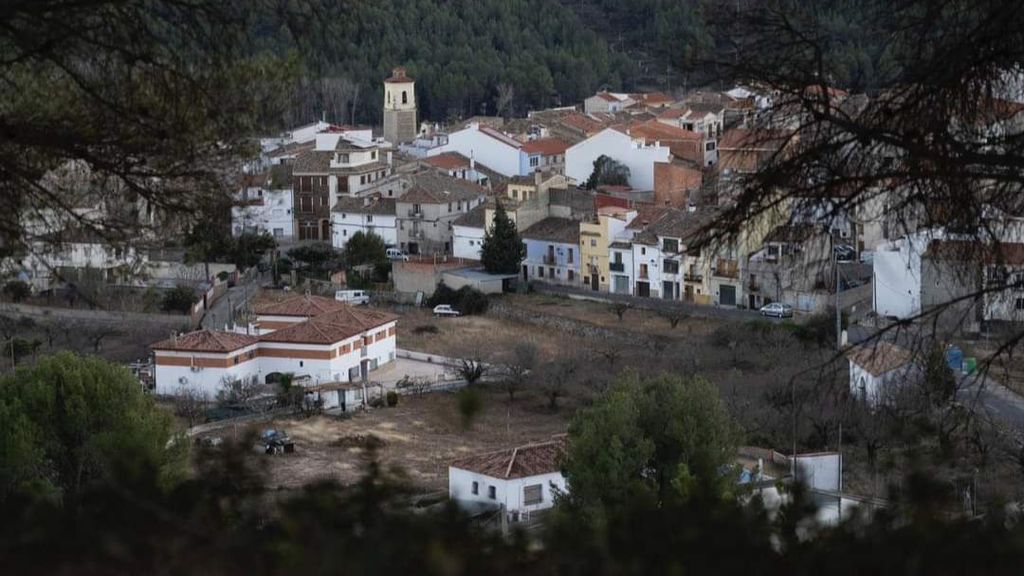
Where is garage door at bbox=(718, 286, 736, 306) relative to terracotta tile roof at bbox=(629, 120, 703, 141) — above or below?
below

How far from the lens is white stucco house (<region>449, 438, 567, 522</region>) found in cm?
1055

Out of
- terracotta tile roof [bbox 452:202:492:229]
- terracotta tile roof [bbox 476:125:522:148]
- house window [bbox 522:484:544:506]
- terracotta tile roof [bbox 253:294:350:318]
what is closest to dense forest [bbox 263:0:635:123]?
terracotta tile roof [bbox 476:125:522:148]

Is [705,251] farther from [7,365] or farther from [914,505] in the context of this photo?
[7,365]

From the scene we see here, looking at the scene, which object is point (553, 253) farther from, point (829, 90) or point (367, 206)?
point (829, 90)

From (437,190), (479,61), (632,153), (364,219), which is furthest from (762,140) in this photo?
Result: (479,61)

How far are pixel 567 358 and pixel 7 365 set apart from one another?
216 inches

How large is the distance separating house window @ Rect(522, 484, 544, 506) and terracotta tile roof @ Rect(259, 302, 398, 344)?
5.54m

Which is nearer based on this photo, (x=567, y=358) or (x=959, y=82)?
(x=959, y=82)

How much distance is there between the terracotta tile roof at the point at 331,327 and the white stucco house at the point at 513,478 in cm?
500

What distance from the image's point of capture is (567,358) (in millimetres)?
16266

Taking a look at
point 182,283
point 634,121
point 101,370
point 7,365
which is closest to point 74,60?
point 101,370

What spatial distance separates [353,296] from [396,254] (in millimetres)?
2188

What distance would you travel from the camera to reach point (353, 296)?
20078 millimetres

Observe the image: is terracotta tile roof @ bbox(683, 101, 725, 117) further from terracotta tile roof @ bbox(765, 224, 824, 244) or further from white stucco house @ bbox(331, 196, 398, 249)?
terracotta tile roof @ bbox(765, 224, 824, 244)
